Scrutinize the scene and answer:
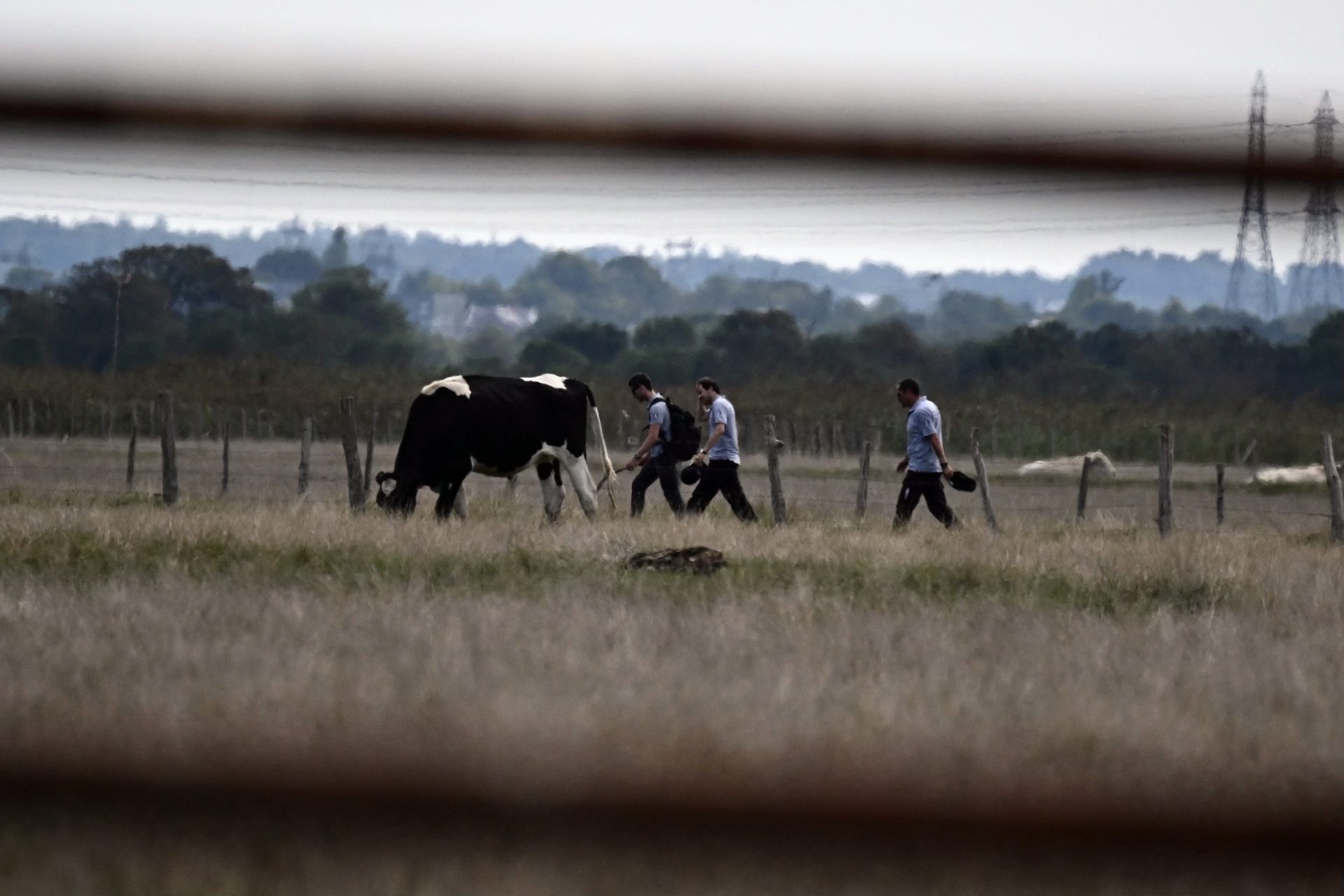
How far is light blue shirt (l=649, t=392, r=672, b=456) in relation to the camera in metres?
15.4

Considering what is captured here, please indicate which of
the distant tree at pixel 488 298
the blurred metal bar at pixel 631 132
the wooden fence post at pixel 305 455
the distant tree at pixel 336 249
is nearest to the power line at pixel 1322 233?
the blurred metal bar at pixel 631 132

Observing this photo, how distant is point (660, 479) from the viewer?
15.9 meters

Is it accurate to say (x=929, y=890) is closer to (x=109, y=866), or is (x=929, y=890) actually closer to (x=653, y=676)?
(x=109, y=866)

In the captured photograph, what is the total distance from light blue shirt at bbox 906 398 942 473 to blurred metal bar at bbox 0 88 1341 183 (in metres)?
12.2

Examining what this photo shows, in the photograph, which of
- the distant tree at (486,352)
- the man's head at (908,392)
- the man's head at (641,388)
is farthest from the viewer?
the distant tree at (486,352)

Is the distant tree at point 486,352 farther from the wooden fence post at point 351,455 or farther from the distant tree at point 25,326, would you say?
the distant tree at point 25,326

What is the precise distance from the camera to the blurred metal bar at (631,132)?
73.0 inches

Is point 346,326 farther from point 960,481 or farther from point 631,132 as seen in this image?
point 631,132

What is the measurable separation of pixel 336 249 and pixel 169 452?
15.9 meters

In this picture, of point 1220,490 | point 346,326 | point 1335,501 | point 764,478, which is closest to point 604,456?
point 346,326

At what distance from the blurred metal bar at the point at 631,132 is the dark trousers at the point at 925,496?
12.1 metres

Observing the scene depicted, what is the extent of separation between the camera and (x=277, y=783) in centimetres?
217

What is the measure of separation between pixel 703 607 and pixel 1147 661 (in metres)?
2.34

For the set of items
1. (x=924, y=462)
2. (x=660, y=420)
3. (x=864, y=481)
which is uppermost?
(x=660, y=420)
